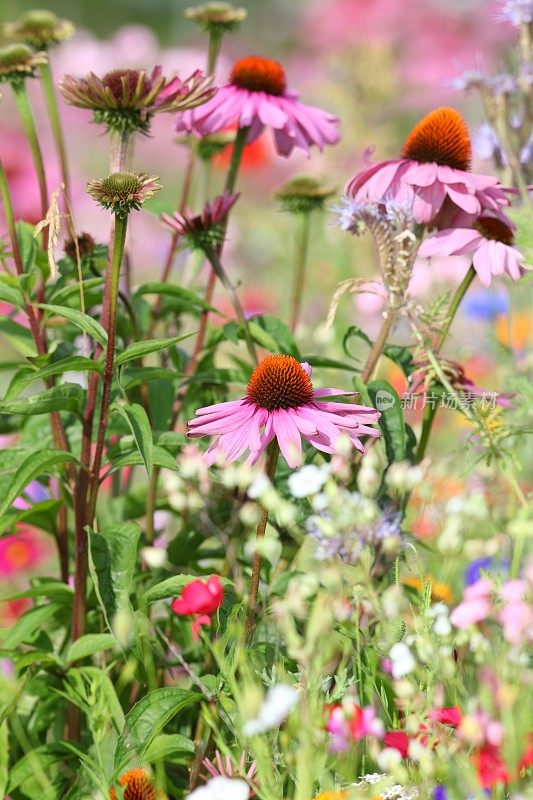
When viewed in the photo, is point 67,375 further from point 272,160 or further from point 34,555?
point 272,160

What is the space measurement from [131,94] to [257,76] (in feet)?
1.07

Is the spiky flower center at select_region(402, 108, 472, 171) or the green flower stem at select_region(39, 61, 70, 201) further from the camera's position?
the green flower stem at select_region(39, 61, 70, 201)

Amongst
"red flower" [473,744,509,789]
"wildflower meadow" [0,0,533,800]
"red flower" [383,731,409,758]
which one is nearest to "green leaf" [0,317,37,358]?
"wildflower meadow" [0,0,533,800]

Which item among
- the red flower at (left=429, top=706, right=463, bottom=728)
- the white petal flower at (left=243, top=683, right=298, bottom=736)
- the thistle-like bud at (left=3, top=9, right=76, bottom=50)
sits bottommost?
the red flower at (left=429, top=706, right=463, bottom=728)

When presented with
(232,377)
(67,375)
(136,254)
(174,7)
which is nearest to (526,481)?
(67,375)

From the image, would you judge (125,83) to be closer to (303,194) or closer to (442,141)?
(442,141)

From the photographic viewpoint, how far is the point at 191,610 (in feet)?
3.02

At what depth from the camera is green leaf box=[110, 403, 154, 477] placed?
1026mm

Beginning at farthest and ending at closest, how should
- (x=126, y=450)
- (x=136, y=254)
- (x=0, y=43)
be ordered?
(x=0, y=43) < (x=136, y=254) < (x=126, y=450)

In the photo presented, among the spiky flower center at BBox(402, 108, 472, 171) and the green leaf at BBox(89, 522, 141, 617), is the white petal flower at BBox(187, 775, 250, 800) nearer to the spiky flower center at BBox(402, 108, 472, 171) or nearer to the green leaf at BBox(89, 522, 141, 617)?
the green leaf at BBox(89, 522, 141, 617)

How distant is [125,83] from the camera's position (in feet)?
3.69

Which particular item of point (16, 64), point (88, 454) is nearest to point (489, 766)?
point (88, 454)

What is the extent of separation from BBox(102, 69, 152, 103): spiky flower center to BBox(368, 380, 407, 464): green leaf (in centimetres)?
43

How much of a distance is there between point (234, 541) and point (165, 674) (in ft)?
0.80
